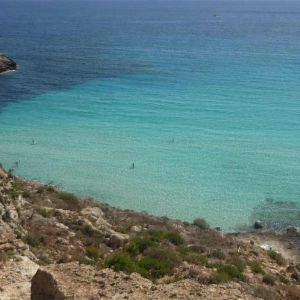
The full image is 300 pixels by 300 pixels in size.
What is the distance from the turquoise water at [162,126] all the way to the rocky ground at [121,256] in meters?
5.04

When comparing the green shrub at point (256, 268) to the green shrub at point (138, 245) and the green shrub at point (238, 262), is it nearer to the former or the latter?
the green shrub at point (238, 262)

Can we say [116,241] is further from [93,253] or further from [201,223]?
[201,223]

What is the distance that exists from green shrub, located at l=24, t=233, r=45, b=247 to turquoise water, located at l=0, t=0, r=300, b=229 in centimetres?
1133

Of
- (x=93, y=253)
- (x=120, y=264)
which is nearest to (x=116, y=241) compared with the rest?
(x=93, y=253)

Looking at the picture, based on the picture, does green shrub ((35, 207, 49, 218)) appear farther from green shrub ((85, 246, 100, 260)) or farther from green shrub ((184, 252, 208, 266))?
green shrub ((184, 252, 208, 266))

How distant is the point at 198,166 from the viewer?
114ft

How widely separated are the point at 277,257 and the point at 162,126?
2305 cm

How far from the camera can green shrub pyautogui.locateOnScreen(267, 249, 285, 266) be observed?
2122 centimetres

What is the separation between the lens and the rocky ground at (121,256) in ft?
40.8

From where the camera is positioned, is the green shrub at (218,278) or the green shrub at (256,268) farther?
the green shrub at (256,268)

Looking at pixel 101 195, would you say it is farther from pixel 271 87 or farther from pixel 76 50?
pixel 76 50

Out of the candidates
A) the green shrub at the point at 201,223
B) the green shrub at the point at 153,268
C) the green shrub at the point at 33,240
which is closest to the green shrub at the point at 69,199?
the green shrub at the point at 33,240

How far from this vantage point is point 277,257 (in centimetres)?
2178

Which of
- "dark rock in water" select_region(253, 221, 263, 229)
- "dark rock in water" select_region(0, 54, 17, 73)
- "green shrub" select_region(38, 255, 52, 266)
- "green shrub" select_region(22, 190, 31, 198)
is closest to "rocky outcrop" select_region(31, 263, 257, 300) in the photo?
"green shrub" select_region(38, 255, 52, 266)
